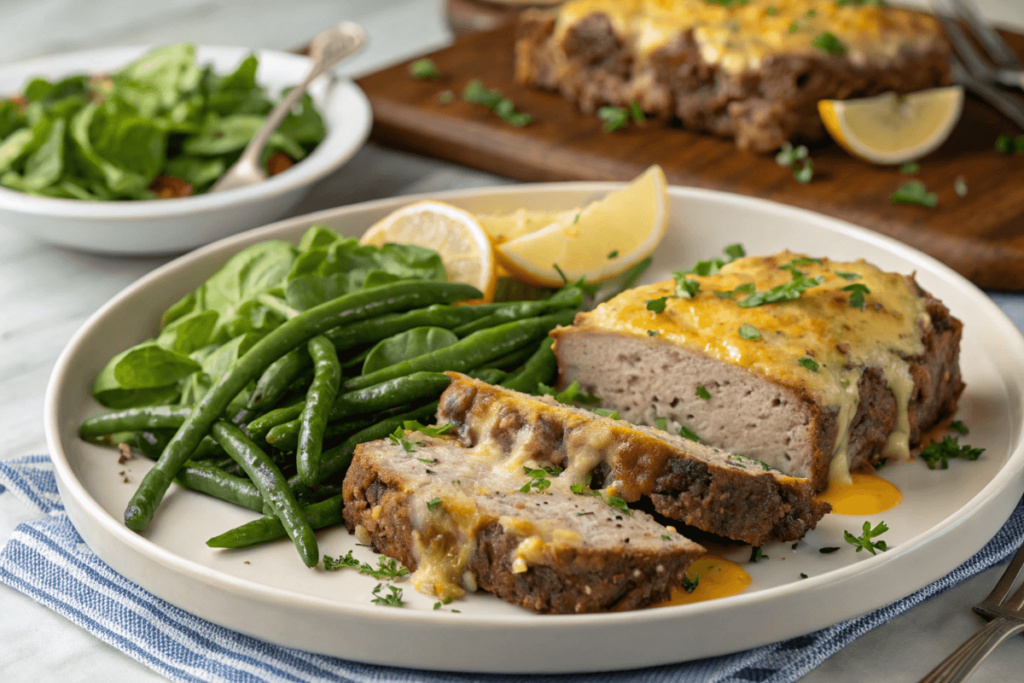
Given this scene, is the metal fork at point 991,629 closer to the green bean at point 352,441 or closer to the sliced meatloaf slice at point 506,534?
the sliced meatloaf slice at point 506,534

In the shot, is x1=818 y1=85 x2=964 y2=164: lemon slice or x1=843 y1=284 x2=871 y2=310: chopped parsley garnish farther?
x1=818 y1=85 x2=964 y2=164: lemon slice

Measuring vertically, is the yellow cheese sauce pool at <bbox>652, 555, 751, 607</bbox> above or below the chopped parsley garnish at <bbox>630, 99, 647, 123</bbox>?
below

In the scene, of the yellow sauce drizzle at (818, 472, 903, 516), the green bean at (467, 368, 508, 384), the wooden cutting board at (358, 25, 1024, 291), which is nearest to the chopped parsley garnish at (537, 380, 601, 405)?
the green bean at (467, 368, 508, 384)

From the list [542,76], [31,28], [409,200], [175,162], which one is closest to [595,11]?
[542,76]

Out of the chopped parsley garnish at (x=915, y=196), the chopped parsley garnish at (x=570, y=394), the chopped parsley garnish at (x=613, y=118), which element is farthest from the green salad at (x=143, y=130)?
the chopped parsley garnish at (x=915, y=196)

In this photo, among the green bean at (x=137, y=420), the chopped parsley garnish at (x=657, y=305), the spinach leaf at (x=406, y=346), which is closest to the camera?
the green bean at (x=137, y=420)

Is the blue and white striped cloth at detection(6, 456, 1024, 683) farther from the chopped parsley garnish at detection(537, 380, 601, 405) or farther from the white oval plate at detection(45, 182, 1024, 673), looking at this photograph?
the chopped parsley garnish at detection(537, 380, 601, 405)
